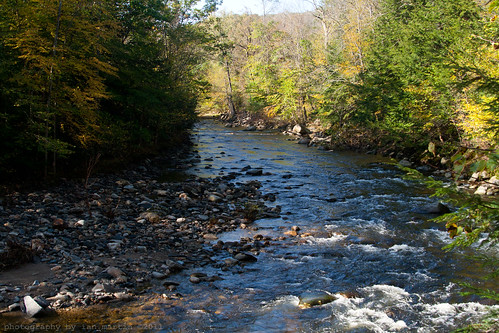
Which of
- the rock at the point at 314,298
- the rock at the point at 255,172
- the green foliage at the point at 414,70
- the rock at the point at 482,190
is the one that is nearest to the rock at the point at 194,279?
the rock at the point at 314,298

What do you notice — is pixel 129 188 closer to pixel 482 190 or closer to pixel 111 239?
pixel 111 239

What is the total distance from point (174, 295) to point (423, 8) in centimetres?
2431

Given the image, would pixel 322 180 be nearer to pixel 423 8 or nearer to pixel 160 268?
pixel 160 268

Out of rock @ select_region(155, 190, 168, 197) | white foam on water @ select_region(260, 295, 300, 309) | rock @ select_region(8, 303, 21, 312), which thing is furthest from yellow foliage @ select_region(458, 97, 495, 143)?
rock @ select_region(8, 303, 21, 312)

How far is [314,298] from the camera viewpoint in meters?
7.44

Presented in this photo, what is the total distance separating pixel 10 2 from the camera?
491 inches

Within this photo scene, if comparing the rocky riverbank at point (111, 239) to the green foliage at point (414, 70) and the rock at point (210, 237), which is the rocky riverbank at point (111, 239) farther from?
the green foliage at point (414, 70)

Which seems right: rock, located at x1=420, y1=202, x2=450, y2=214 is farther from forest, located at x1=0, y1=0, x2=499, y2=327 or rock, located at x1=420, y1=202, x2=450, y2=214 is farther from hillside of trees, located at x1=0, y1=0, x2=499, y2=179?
hillside of trees, located at x1=0, y1=0, x2=499, y2=179

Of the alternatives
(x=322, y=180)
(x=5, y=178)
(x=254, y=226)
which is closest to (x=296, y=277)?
(x=254, y=226)

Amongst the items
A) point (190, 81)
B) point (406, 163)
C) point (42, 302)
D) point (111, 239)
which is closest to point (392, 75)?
point (406, 163)

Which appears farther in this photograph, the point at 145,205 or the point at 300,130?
the point at 300,130

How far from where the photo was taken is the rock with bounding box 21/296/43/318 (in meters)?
5.96

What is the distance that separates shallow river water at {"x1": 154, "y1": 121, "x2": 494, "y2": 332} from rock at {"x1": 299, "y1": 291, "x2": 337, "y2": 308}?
0.43ft

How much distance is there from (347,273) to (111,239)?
5.63 metres
